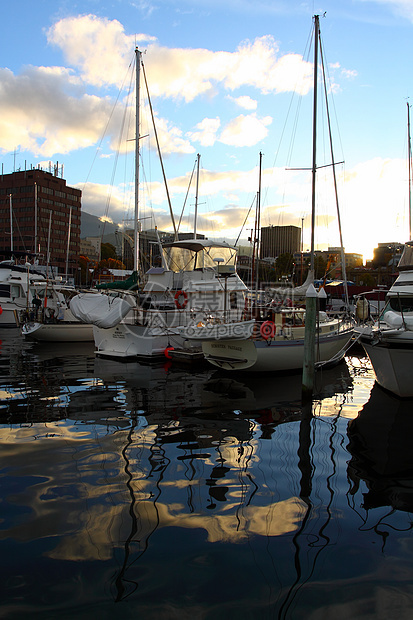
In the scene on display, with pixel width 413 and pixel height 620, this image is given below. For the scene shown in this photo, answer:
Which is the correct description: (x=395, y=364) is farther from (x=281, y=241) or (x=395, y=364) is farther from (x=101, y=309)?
(x=281, y=241)

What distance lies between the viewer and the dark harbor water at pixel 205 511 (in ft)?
11.6

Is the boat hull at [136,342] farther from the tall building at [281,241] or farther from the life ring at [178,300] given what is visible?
the tall building at [281,241]

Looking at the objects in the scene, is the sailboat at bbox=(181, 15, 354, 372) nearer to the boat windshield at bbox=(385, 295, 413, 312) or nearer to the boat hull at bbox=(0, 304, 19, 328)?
the boat windshield at bbox=(385, 295, 413, 312)

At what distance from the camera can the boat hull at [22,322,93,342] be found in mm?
22172

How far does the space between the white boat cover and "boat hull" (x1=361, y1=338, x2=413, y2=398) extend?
31.7 feet

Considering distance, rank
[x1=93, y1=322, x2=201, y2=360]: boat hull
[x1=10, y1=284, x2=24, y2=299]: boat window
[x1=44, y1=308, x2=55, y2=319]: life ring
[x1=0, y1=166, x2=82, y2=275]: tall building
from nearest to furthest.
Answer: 1. [x1=93, y1=322, x2=201, y2=360]: boat hull
2. [x1=44, y1=308, x2=55, y2=319]: life ring
3. [x1=10, y1=284, x2=24, y2=299]: boat window
4. [x1=0, y1=166, x2=82, y2=275]: tall building

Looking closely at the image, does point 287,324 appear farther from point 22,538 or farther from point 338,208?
point 22,538

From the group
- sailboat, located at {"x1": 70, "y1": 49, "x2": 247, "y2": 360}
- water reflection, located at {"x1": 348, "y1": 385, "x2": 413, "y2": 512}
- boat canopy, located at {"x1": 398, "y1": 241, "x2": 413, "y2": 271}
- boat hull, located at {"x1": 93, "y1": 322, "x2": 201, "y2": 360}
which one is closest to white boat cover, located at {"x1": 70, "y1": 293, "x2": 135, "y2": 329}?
sailboat, located at {"x1": 70, "y1": 49, "x2": 247, "y2": 360}

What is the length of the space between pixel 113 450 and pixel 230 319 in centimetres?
879

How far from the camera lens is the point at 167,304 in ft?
60.1

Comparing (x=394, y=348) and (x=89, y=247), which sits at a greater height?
(x=89, y=247)

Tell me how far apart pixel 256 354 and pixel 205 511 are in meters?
8.13

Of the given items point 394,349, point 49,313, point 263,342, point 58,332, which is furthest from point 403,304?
point 49,313

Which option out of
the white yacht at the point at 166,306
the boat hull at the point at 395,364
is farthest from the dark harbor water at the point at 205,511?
the white yacht at the point at 166,306
